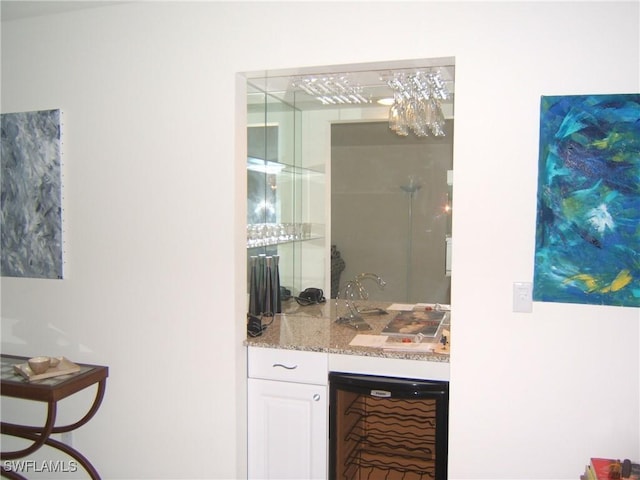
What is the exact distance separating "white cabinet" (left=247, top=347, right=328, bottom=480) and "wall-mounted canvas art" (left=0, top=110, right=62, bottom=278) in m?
1.22

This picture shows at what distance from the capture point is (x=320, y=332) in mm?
2777

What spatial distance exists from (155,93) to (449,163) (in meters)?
1.82

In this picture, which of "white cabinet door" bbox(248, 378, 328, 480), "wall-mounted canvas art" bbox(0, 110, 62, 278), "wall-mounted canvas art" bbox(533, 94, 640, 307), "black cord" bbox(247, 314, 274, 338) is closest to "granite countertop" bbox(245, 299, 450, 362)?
"black cord" bbox(247, 314, 274, 338)

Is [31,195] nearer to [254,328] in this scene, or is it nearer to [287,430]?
[254,328]

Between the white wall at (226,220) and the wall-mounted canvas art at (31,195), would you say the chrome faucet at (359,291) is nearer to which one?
the white wall at (226,220)

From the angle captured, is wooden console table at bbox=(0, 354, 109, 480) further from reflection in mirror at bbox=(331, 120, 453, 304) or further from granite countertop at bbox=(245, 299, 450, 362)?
reflection in mirror at bbox=(331, 120, 453, 304)

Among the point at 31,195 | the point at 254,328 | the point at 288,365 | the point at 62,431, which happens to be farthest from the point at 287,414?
the point at 31,195

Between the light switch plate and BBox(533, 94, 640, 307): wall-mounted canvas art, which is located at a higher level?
BBox(533, 94, 640, 307): wall-mounted canvas art

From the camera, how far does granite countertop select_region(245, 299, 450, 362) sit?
2.41m

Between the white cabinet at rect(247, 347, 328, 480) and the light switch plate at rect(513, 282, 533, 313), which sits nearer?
the light switch plate at rect(513, 282, 533, 313)

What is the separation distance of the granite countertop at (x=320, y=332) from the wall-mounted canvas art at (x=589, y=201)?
0.65m

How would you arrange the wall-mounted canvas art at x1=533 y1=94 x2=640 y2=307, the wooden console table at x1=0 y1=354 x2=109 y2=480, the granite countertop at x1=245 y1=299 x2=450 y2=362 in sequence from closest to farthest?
the wall-mounted canvas art at x1=533 y1=94 x2=640 y2=307
the wooden console table at x1=0 y1=354 x2=109 y2=480
the granite countertop at x1=245 y1=299 x2=450 y2=362

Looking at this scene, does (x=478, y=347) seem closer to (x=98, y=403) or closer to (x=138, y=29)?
(x=98, y=403)

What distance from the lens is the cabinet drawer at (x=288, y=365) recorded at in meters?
2.46
